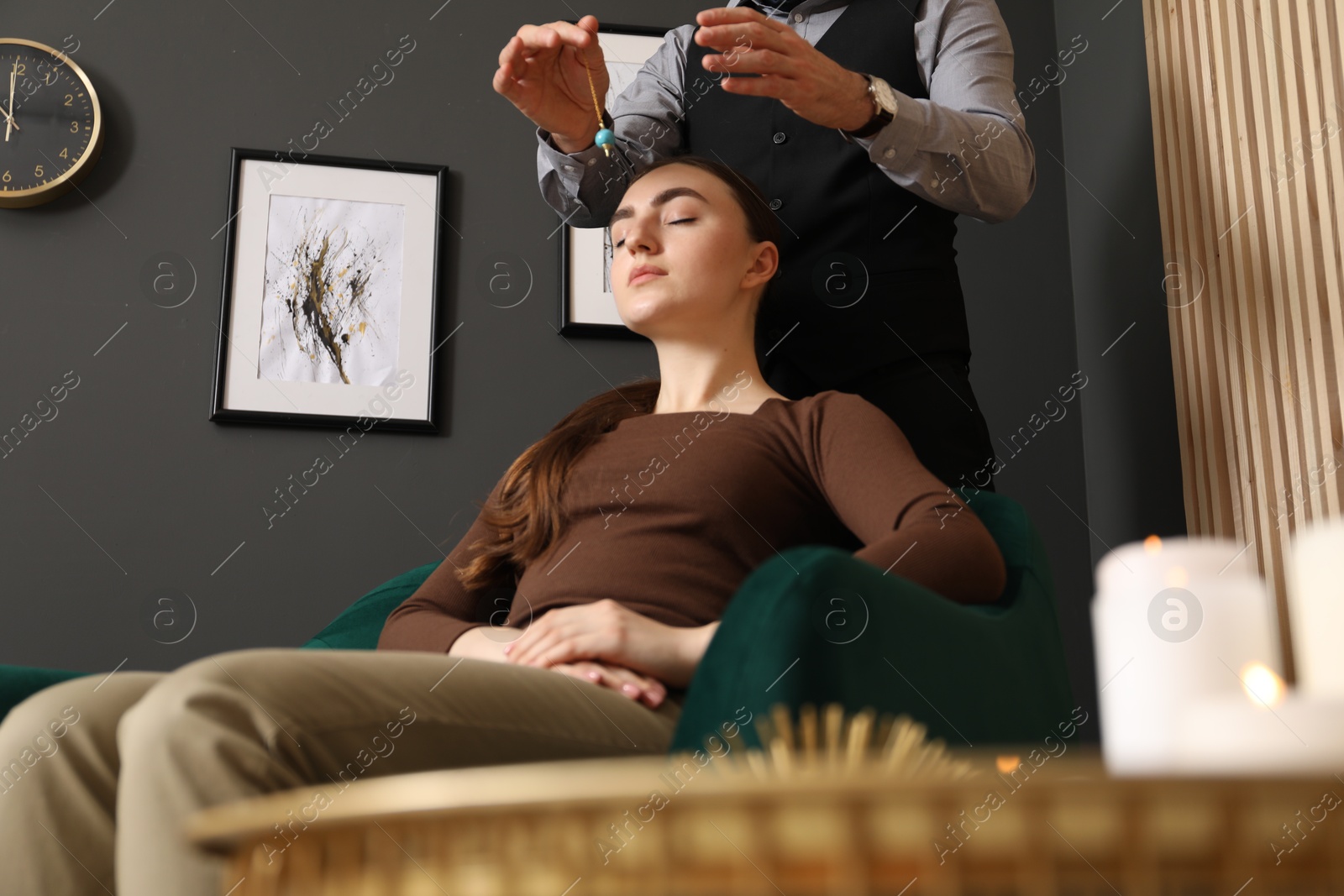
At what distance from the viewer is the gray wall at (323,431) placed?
231 centimetres

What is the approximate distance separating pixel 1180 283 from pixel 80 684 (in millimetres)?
1868

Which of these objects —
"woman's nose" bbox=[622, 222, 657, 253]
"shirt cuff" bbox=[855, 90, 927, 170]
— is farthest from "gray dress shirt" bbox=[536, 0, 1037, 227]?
"woman's nose" bbox=[622, 222, 657, 253]

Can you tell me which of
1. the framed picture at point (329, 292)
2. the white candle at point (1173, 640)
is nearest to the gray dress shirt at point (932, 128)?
the framed picture at point (329, 292)

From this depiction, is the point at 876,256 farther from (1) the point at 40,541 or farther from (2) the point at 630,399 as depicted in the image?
(1) the point at 40,541

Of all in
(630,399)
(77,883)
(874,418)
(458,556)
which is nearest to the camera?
(77,883)

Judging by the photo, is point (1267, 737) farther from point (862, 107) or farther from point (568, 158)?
point (568, 158)

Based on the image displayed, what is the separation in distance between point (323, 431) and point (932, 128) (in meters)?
1.35

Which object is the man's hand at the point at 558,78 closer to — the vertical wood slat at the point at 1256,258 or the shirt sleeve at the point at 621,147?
the shirt sleeve at the point at 621,147

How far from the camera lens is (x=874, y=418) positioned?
1471 mm

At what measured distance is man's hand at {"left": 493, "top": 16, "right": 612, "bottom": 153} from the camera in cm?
180

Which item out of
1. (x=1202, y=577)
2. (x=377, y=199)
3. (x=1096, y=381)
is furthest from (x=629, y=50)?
(x=1202, y=577)

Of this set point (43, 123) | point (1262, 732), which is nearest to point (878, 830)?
point (1262, 732)

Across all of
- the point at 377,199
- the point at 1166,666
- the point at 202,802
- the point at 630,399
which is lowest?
the point at 202,802

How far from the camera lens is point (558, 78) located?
1.95m
